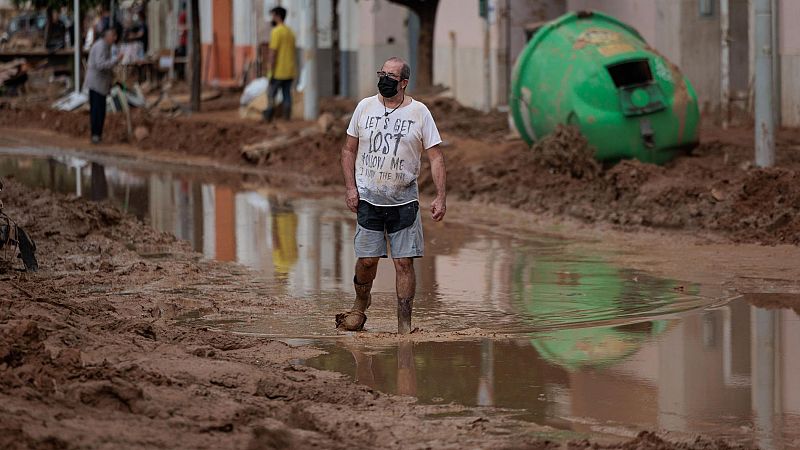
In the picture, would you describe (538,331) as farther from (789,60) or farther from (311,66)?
(311,66)

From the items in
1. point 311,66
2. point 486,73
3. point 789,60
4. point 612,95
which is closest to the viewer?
point 612,95

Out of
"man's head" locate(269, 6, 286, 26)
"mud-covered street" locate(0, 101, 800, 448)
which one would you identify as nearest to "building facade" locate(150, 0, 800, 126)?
"man's head" locate(269, 6, 286, 26)

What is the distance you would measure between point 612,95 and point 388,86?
7.30 metres

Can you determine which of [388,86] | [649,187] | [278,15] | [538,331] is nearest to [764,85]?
[649,187]

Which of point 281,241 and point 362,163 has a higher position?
point 362,163

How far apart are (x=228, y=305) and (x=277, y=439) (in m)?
4.03

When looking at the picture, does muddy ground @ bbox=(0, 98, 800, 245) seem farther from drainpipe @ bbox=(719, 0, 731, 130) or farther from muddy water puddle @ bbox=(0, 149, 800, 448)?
muddy water puddle @ bbox=(0, 149, 800, 448)

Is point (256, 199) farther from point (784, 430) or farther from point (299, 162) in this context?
point (784, 430)

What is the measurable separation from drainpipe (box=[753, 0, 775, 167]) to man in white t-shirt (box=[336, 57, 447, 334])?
6.34m

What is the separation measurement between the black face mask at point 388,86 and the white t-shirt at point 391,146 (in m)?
0.10

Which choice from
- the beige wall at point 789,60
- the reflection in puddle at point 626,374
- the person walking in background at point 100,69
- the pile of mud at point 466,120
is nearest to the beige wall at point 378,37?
the pile of mud at point 466,120

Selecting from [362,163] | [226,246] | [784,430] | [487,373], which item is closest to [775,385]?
[784,430]

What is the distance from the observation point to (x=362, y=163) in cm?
881

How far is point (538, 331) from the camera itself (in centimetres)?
895
